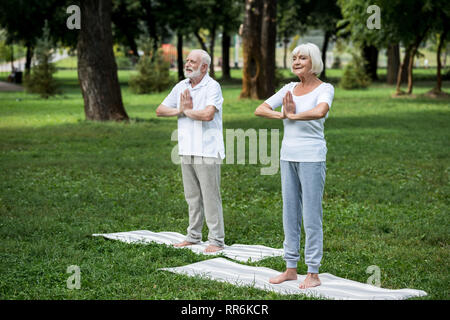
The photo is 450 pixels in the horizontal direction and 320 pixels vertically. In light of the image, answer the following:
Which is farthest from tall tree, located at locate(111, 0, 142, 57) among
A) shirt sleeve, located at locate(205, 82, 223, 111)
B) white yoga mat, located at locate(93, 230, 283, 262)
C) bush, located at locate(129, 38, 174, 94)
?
shirt sleeve, located at locate(205, 82, 223, 111)

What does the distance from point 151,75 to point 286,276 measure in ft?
106

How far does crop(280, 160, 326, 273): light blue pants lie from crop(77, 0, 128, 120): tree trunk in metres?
15.4

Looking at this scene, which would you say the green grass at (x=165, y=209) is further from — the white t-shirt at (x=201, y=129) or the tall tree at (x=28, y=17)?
the tall tree at (x=28, y=17)

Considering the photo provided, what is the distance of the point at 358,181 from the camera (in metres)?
12.1

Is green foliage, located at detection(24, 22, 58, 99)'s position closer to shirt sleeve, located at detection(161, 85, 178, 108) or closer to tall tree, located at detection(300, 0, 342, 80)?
tall tree, located at detection(300, 0, 342, 80)

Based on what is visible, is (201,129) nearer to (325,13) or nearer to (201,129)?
(201,129)

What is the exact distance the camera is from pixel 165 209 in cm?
1009

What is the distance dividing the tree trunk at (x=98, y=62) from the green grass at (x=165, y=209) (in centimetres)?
149

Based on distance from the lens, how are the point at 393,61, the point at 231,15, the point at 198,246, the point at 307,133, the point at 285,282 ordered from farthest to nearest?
1. the point at 231,15
2. the point at 393,61
3. the point at 198,246
4. the point at 285,282
5. the point at 307,133

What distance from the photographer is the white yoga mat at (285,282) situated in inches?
233

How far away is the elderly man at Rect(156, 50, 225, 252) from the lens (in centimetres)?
731

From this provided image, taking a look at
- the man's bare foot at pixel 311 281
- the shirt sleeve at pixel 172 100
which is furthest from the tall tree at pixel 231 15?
the man's bare foot at pixel 311 281

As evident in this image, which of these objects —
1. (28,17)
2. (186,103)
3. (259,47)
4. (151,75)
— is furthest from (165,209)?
(28,17)

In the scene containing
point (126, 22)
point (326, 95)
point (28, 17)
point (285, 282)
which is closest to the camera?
point (326, 95)
